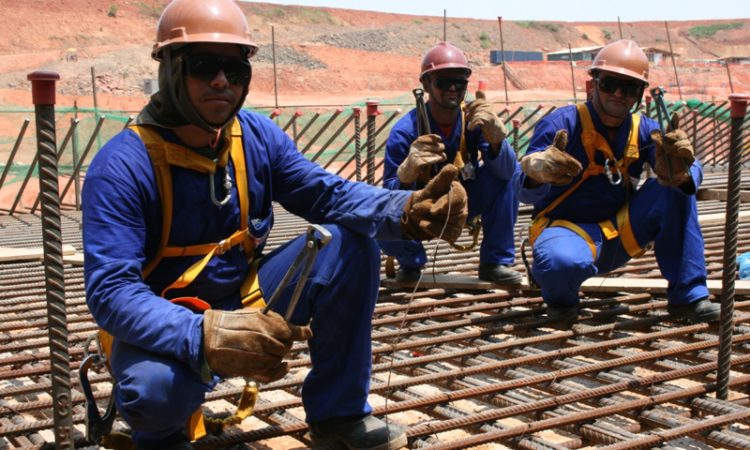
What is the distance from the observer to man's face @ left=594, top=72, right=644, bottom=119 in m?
4.11

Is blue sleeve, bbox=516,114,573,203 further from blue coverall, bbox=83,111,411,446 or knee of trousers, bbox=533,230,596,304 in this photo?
blue coverall, bbox=83,111,411,446

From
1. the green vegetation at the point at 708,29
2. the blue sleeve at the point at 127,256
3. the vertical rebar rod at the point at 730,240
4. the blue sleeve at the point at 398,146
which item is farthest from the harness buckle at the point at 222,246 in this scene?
the green vegetation at the point at 708,29

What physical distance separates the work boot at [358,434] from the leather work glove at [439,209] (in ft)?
1.65

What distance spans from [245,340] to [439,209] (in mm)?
606

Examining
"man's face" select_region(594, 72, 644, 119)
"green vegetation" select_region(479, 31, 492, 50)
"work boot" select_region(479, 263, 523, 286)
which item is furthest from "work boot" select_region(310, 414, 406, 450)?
"green vegetation" select_region(479, 31, 492, 50)

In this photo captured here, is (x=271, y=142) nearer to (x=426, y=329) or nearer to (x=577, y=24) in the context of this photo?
(x=426, y=329)

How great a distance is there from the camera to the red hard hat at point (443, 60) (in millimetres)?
4750

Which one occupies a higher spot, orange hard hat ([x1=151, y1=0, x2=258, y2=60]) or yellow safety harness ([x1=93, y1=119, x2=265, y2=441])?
orange hard hat ([x1=151, y1=0, x2=258, y2=60])

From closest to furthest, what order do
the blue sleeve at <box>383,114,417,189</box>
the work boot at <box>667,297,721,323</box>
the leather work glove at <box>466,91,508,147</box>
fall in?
the work boot at <box>667,297,721,323</box>, the leather work glove at <box>466,91,508,147</box>, the blue sleeve at <box>383,114,417,189</box>

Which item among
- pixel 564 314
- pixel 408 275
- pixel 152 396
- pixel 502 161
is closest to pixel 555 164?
pixel 564 314

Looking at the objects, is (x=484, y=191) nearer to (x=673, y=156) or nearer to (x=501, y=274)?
(x=501, y=274)

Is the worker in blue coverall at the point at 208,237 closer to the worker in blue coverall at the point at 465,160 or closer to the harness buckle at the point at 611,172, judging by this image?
the harness buckle at the point at 611,172

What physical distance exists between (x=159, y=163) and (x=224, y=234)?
0.26 metres

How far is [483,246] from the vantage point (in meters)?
4.77
